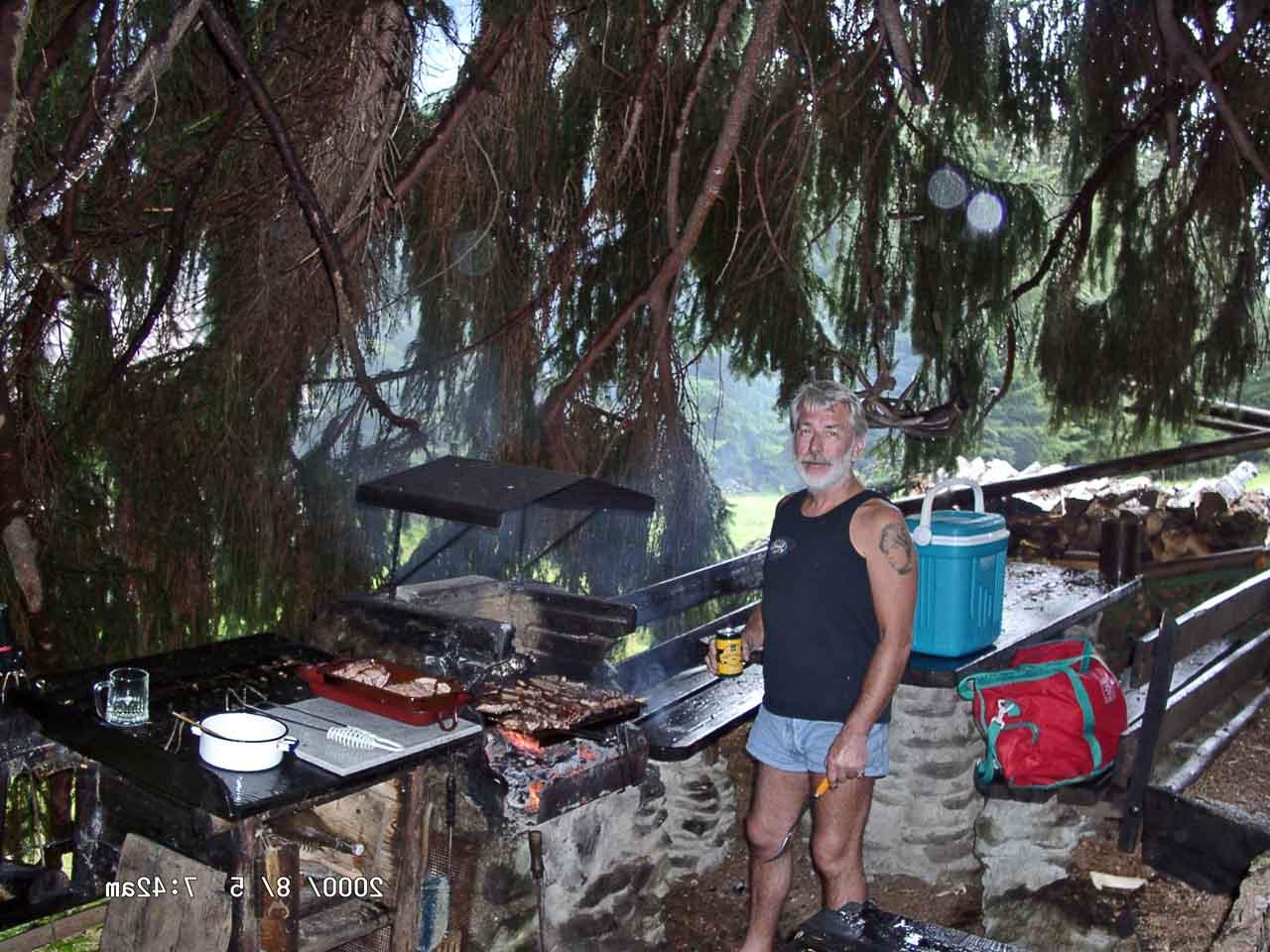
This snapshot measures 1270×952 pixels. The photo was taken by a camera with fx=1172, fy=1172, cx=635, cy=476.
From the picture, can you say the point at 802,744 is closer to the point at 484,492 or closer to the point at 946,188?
the point at 484,492

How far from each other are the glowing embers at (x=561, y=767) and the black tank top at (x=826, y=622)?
52 centimetres

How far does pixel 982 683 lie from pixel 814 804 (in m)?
1.15

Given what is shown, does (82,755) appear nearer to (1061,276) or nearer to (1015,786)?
(1015,786)

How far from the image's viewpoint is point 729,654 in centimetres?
406

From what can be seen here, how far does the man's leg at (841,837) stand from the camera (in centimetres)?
355

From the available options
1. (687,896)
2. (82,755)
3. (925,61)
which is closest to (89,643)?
(82,755)

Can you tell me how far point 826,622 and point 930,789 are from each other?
1.41 m

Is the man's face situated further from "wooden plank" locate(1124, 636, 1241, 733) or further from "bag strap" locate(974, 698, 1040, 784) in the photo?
"wooden plank" locate(1124, 636, 1241, 733)

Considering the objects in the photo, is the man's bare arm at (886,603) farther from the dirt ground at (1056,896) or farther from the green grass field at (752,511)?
the green grass field at (752,511)

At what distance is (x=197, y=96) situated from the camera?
4762 mm

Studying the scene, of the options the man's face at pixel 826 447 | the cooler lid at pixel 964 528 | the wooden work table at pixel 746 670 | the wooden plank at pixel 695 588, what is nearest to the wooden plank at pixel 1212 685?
the wooden work table at pixel 746 670

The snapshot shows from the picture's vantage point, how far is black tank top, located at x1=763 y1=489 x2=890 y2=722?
3.52 m

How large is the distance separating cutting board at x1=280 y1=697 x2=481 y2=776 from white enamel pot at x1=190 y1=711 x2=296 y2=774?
0.32 feet

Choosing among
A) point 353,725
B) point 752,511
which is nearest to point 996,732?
point 353,725
